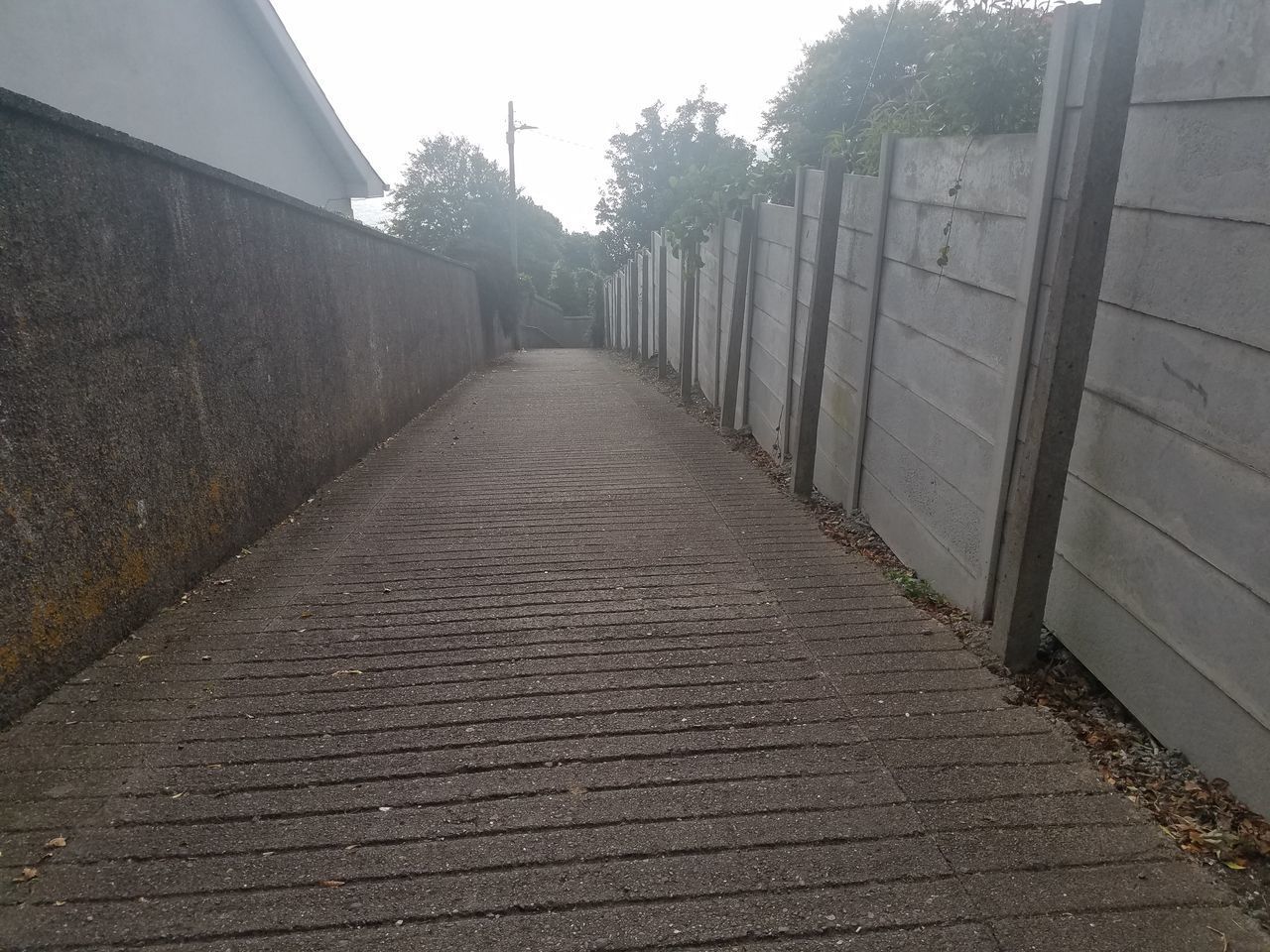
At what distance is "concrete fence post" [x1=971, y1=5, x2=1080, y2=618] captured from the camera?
8.63ft

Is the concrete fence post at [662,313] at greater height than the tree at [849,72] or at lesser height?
lesser

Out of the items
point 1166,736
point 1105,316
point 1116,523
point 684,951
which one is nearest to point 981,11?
point 1105,316

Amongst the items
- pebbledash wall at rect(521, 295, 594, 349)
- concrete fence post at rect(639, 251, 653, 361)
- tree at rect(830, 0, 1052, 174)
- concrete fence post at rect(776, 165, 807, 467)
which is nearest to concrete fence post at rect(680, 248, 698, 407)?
concrete fence post at rect(776, 165, 807, 467)

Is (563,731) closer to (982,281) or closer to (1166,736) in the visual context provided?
(1166,736)

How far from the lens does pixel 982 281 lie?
322cm

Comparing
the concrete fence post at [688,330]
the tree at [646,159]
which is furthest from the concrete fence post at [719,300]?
the tree at [646,159]

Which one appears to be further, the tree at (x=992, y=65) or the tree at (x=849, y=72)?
the tree at (x=849, y=72)

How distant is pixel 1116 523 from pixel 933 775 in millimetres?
918

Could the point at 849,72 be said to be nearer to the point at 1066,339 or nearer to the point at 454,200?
the point at 1066,339

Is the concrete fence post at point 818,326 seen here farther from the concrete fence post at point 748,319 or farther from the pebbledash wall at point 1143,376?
the concrete fence post at point 748,319

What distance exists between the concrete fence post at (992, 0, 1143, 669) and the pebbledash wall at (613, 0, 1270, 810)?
9 centimetres

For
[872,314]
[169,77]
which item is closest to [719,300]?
[872,314]

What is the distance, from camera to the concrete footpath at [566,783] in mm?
1811

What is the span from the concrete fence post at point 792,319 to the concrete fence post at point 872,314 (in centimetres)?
119
